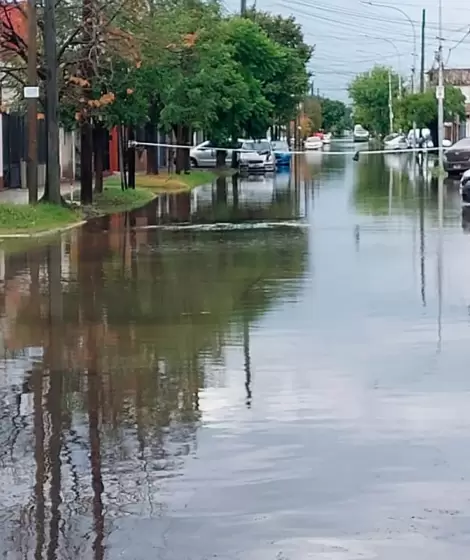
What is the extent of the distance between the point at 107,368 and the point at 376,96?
486ft

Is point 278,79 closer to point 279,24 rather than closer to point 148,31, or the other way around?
point 279,24

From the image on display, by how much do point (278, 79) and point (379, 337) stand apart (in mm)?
60072

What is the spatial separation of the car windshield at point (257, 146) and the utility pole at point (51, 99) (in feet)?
117

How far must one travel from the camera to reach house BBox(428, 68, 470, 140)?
386ft

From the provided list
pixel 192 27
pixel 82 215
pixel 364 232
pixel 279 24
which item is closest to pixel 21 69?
pixel 82 215

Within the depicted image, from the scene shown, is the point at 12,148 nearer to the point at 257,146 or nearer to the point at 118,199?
the point at 118,199

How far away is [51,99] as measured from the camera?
28.8 meters

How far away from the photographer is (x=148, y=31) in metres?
32.4

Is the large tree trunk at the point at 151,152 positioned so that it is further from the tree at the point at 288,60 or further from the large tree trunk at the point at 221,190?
the tree at the point at 288,60

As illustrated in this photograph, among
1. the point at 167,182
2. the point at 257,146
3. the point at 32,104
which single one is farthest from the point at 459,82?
the point at 32,104

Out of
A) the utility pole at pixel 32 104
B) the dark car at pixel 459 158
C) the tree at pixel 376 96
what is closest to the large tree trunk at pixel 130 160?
the utility pole at pixel 32 104

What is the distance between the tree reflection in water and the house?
Answer: 90988mm

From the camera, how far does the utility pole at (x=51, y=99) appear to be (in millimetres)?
28250

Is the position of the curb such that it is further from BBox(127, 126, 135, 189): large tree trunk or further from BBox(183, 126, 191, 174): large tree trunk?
BBox(183, 126, 191, 174): large tree trunk
